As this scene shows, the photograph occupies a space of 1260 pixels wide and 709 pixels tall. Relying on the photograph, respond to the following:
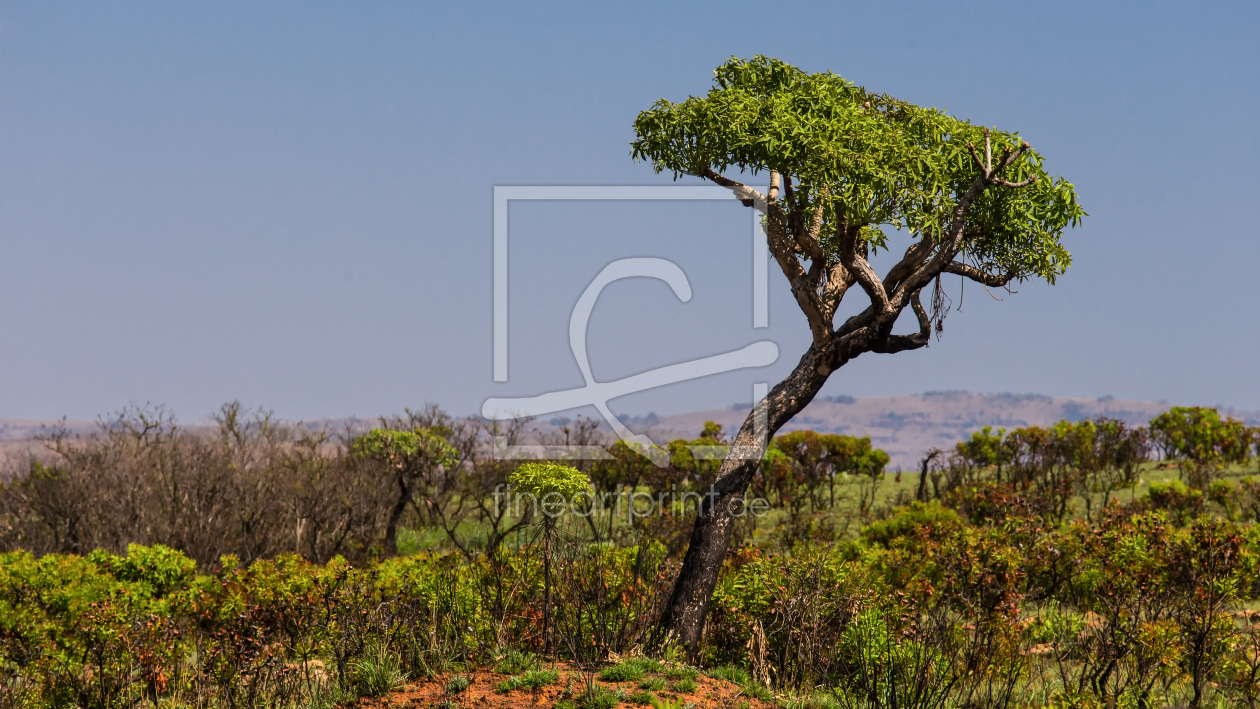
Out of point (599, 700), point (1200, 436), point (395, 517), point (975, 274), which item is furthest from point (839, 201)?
point (1200, 436)

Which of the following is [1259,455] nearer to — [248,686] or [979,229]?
[979,229]

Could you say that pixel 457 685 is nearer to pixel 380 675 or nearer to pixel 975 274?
pixel 380 675

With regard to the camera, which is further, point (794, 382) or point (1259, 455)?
point (1259, 455)

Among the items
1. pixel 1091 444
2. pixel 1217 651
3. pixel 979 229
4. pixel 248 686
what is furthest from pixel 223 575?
pixel 1091 444

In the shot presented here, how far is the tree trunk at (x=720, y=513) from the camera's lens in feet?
31.5

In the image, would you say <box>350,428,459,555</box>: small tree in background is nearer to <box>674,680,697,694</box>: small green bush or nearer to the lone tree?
the lone tree

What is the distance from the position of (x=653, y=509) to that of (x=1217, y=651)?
54.2 ft

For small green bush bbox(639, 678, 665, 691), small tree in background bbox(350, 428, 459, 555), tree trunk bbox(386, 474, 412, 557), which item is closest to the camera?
small green bush bbox(639, 678, 665, 691)

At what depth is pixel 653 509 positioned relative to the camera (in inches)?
989

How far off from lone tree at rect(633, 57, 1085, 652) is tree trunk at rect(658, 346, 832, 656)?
0.01 metres

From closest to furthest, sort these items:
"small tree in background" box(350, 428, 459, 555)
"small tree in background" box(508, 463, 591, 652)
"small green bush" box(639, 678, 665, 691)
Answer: "small green bush" box(639, 678, 665, 691) < "small tree in background" box(508, 463, 591, 652) < "small tree in background" box(350, 428, 459, 555)

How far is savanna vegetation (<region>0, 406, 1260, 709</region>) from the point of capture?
8.38m

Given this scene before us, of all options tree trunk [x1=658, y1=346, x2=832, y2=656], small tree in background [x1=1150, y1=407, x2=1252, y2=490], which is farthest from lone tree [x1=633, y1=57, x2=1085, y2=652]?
small tree in background [x1=1150, y1=407, x2=1252, y2=490]

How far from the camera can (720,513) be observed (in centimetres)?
974
